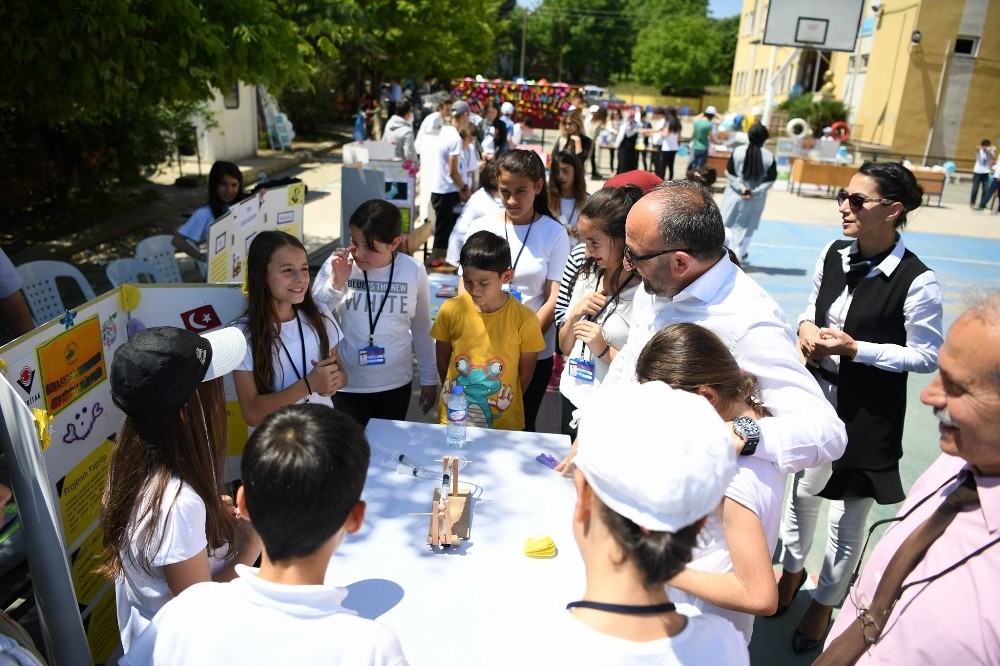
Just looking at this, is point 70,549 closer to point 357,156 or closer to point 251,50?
point 251,50

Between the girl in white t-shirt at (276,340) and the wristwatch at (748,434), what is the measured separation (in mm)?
1858

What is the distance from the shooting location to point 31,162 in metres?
9.98

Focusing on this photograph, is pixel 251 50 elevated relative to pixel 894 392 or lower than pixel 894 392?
elevated

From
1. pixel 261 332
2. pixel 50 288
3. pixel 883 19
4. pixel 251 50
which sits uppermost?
pixel 883 19

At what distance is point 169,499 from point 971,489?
202cm

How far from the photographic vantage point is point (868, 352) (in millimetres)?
2859

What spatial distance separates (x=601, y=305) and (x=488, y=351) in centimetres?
64

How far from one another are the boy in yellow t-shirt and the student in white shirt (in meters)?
2.14

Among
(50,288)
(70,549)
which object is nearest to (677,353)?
(70,549)

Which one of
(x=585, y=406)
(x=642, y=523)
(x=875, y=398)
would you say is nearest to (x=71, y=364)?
(x=585, y=406)

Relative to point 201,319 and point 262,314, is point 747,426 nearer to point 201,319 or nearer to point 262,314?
point 262,314

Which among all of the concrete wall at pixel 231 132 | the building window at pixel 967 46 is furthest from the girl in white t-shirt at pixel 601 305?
the building window at pixel 967 46

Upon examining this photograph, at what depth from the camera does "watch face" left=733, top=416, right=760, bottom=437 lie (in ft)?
6.06

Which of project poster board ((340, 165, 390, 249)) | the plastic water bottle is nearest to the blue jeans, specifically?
project poster board ((340, 165, 390, 249))
